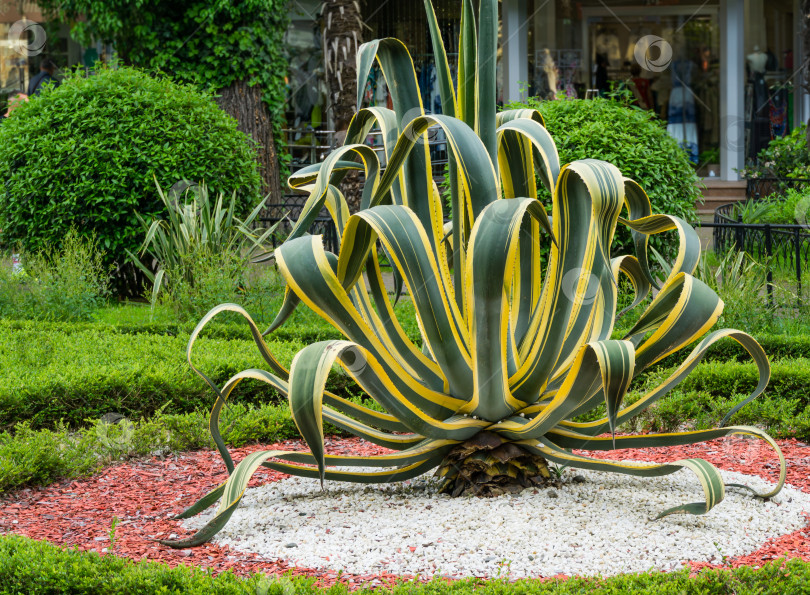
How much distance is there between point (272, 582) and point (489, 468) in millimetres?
1051

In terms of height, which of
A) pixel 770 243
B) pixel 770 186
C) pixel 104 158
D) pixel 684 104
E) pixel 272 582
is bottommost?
pixel 272 582

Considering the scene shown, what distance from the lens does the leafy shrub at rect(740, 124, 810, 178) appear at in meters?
13.7

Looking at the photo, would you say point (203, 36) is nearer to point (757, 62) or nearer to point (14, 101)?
point (14, 101)

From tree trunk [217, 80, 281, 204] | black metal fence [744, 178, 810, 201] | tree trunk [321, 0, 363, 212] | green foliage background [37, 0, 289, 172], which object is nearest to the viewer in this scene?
tree trunk [321, 0, 363, 212]

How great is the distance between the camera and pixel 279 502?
3525 millimetres

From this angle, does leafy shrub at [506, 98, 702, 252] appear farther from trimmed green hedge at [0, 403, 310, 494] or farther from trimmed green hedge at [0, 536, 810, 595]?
trimmed green hedge at [0, 536, 810, 595]

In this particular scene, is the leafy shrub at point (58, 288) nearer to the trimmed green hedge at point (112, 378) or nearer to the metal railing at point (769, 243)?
the trimmed green hedge at point (112, 378)

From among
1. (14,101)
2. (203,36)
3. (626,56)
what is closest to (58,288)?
(203,36)

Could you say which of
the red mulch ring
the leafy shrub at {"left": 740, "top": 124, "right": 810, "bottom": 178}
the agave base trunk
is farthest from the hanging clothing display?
the agave base trunk

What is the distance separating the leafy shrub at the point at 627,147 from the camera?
7.59m

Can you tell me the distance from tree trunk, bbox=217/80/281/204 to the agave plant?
984 centimetres

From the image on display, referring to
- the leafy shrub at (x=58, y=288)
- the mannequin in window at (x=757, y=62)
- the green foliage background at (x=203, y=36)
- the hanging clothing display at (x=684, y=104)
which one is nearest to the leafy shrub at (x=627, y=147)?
the leafy shrub at (x=58, y=288)

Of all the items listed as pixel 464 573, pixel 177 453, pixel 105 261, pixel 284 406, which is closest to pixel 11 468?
pixel 177 453

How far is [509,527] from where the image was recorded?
3.06 metres
